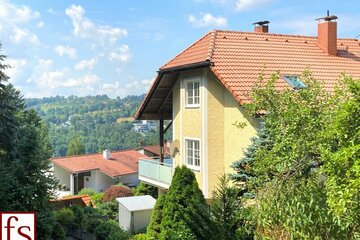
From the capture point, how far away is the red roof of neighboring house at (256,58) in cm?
1665

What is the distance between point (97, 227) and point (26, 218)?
1405 cm

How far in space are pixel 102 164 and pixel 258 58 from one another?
37317 millimetres

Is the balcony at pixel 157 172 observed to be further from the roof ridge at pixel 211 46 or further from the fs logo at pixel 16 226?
the fs logo at pixel 16 226

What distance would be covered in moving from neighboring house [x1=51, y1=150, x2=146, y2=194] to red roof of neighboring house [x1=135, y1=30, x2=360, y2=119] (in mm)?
28893

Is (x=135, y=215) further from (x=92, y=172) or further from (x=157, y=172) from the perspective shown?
(x=92, y=172)

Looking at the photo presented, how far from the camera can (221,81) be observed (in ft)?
52.9

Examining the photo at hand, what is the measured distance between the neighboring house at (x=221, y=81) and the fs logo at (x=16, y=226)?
10468 millimetres

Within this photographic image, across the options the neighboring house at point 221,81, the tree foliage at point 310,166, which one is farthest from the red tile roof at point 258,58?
the tree foliage at point 310,166

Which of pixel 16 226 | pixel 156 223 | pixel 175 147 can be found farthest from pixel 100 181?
pixel 16 226

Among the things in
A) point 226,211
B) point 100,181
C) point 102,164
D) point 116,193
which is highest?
point 226,211

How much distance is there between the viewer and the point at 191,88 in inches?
746

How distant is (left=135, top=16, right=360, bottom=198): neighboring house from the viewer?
54.6 feet

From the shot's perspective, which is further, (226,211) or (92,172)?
(92,172)

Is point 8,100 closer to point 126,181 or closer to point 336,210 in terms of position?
point 336,210
